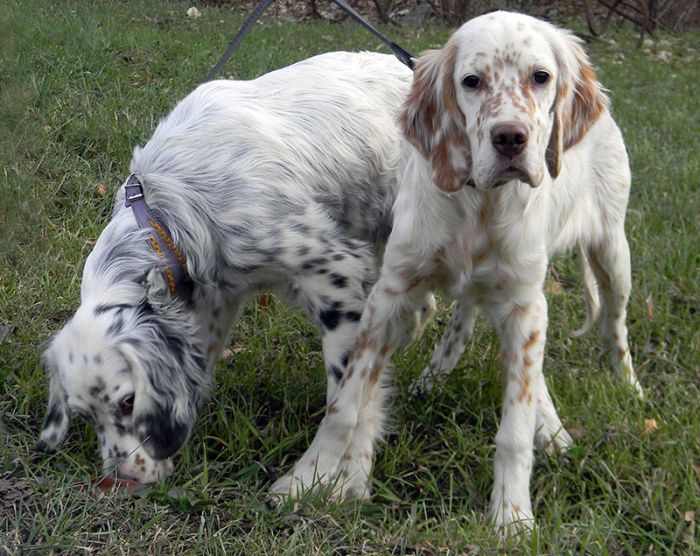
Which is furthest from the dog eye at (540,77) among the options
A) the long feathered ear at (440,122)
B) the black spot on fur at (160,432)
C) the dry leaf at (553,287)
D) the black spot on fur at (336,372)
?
the dry leaf at (553,287)

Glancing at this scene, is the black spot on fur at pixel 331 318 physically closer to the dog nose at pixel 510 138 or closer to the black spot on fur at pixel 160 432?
the black spot on fur at pixel 160 432

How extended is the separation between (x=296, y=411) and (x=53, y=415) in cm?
88

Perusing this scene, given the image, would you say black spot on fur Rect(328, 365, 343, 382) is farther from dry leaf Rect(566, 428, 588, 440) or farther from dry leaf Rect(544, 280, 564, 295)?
dry leaf Rect(544, 280, 564, 295)

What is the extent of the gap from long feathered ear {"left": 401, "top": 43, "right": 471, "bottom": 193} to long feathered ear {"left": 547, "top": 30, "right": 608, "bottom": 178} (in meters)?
0.29

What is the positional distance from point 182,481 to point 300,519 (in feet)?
1.53

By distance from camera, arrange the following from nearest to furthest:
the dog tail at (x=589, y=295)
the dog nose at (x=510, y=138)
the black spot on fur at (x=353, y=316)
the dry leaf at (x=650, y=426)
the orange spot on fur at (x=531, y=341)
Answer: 1. the dog nose at (x=510, y=138)
2. the orange spot on fur at (x=531, y=341)
3. the dry leaf at (x=650, y=426)
4. the black spot on fur at (x=353, y=316)
5. the dog tail at (x=589, y=295)

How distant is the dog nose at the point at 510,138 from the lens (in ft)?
7.84

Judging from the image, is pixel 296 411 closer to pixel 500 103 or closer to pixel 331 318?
pixel 331 318

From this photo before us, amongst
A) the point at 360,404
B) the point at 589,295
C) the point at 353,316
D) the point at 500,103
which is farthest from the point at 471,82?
the point at 589,295

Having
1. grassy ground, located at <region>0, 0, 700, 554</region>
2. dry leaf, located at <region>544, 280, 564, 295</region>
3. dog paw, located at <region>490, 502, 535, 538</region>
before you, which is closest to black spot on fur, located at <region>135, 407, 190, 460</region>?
grassy ground, located at <region>0, 0, 700, 554</region>

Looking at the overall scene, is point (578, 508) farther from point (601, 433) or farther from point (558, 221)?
point (558, 221)

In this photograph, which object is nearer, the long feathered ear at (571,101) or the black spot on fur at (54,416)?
the long feathered ear at (571,101)

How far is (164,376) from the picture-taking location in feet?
9.16

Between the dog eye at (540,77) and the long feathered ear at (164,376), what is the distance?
4.47 ft
